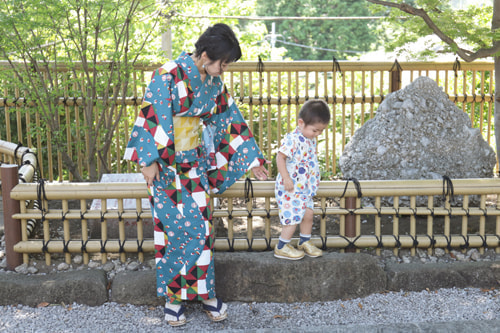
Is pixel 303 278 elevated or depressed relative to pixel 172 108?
depressed

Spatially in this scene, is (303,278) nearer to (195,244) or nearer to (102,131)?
(195,244)

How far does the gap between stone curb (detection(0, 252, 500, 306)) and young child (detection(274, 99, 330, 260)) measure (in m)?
0.11

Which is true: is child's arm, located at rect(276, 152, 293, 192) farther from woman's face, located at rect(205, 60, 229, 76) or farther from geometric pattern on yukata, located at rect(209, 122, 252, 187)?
woman's face, located at rect(205, 60, 229, 76)

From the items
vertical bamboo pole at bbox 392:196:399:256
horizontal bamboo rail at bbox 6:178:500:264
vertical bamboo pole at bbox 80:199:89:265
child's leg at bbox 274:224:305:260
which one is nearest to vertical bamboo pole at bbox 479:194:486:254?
horizontal bamboo rail at bbox 6:178:500:264

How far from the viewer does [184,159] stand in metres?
2.96

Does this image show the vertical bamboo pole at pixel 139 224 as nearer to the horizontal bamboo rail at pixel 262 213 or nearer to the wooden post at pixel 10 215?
the horizontal bamboo rail at pixel 262 213

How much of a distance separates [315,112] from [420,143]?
1.54 m

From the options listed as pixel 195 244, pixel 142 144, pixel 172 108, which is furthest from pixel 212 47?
pixel 195 244

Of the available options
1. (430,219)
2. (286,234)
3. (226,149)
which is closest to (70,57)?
(226,149)

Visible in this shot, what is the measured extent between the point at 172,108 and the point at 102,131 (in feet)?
7.25

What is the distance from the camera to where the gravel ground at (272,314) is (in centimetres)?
302

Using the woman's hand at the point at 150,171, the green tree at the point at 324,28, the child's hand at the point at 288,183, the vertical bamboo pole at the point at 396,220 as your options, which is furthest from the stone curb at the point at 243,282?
the green tree at the point at 324,28

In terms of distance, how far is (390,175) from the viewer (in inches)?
171

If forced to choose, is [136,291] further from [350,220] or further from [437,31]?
[437,31]
